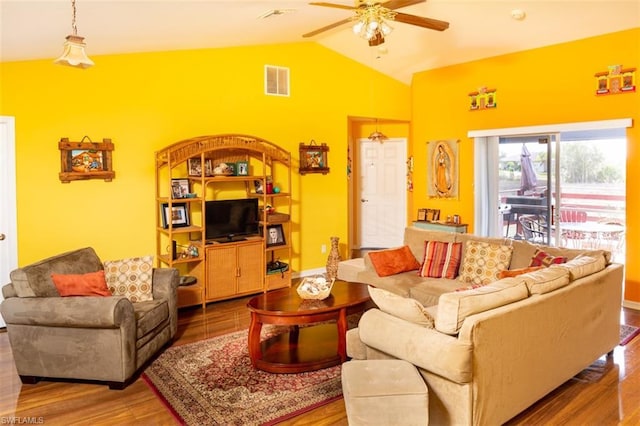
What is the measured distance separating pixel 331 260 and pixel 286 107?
220 cm

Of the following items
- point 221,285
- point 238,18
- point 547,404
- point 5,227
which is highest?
point 238,18

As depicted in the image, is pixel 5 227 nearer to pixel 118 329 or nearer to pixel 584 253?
pixel 118 329

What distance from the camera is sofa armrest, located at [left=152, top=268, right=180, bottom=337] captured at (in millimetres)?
4094

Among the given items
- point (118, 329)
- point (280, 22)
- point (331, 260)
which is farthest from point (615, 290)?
point (280, 22)

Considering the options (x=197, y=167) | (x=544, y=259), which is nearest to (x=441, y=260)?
(x=544, y=259)

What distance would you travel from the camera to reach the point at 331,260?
245 inches

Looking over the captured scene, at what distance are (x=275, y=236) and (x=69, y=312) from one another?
309cm

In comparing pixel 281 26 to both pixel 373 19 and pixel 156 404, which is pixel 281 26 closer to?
pixel 373 19

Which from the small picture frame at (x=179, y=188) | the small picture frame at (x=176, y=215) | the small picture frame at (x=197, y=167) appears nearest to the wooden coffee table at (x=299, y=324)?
the small picture frame at (x=176, y=215)

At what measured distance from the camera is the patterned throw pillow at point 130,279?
3988 mm

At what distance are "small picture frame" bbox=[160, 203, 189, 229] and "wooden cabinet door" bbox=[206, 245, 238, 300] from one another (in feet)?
1.50

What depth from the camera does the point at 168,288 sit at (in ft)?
13.5

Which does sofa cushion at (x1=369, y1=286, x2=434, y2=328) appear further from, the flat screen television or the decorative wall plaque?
the decorative wall plaque

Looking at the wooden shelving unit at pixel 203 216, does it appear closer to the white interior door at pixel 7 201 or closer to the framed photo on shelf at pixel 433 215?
the white interior door at pixel 7 201
